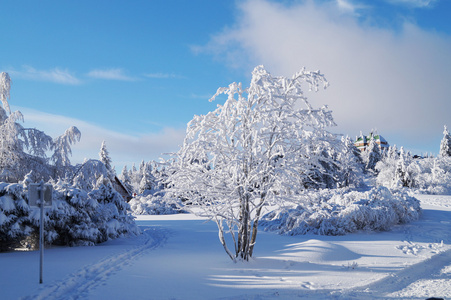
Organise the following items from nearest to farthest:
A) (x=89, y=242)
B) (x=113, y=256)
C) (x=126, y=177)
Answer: (x=113, y=256) → (x=89, y=242) → (x=126, y=177)

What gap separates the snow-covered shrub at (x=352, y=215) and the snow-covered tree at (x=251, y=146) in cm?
636

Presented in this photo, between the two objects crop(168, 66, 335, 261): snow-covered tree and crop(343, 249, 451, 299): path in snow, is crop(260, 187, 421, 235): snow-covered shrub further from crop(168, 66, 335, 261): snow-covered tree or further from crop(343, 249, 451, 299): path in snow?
crop(168, 66, 335, 261): snow-covered tree

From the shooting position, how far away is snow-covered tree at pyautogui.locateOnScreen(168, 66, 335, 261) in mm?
9180

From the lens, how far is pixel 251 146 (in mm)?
9164

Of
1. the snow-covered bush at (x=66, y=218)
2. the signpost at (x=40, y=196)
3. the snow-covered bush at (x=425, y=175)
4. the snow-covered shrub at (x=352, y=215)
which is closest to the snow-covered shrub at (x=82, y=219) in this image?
the snow-covered bush at (x=66, y=218)

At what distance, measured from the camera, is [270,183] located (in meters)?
9.24

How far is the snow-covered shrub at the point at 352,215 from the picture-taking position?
652 inches

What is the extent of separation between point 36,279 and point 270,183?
6130 millimetres

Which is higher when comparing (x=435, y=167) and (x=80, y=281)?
(x=435, y=167)

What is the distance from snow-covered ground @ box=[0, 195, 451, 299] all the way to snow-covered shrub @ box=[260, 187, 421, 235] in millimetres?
1823

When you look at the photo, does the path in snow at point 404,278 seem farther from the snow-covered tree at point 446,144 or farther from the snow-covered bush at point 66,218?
the snow-covered tree at point 446,144

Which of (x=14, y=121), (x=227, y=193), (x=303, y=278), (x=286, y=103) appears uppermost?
(x=14, y=121)

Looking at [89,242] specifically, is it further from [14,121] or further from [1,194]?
[14,121]

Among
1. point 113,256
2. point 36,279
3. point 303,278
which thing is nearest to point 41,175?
point 113,256
